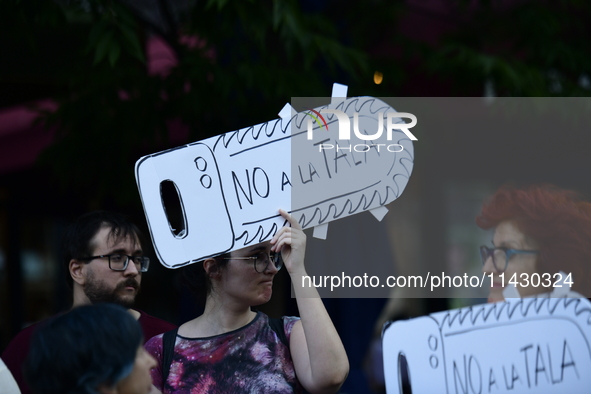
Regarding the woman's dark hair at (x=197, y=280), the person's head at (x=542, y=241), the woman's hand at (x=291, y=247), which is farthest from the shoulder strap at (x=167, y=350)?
the person's head at (x=542, y=241)

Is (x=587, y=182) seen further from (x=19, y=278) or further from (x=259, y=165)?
(x=19, y=278)

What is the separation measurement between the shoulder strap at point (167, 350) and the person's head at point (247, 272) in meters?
0.20

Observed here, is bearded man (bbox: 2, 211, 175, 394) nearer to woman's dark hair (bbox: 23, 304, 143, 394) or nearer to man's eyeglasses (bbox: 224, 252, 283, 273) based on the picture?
man's eyeglasses (bbox: 224, 252, 283, 273)

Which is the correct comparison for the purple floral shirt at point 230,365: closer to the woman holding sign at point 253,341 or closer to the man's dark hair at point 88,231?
the woman holding sign at point 253,341

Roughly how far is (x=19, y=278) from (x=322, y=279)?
5.65 meters

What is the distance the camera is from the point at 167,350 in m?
2.08

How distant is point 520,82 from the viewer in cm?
419

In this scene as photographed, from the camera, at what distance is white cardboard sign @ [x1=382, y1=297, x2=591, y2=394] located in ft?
6.64

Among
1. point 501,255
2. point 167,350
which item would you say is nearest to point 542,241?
point 501,255

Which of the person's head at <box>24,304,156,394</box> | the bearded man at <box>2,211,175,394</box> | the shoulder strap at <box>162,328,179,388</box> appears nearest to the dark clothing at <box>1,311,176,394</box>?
the bearded man at <box>2,211,175,394</box>

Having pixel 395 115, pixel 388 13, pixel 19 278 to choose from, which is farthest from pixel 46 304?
pixel 395 115

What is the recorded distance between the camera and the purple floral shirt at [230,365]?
2.01 m

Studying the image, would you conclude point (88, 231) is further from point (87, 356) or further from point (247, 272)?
point (87, 356)

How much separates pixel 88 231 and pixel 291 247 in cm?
101
